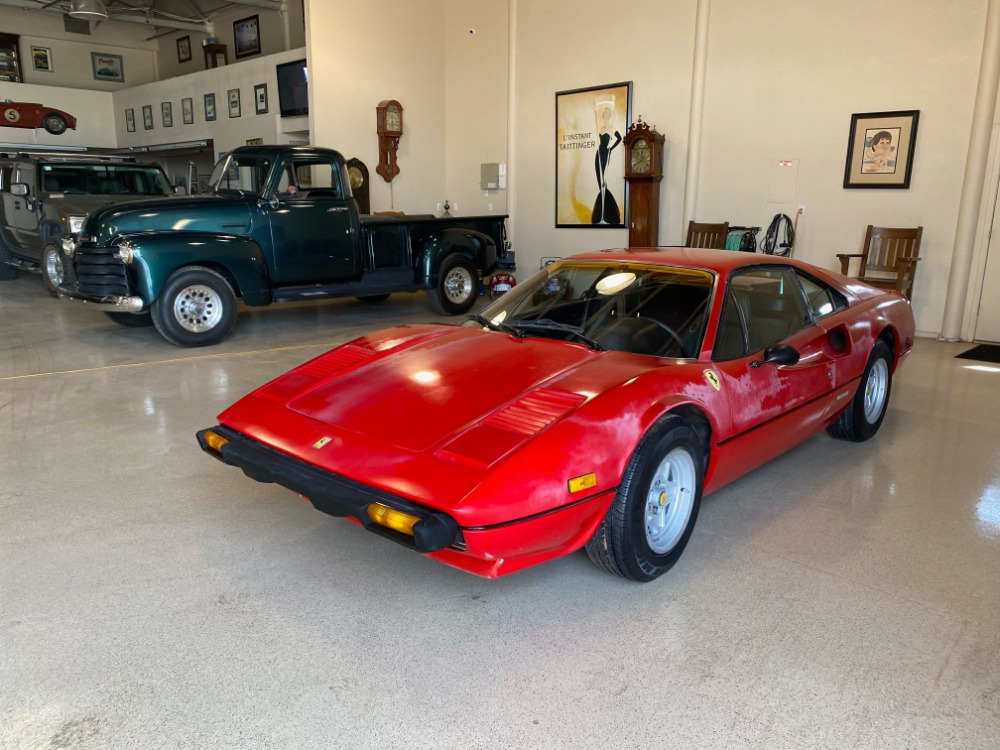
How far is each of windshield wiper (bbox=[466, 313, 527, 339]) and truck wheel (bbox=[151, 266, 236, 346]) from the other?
159 inches

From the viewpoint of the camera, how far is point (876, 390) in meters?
4.10

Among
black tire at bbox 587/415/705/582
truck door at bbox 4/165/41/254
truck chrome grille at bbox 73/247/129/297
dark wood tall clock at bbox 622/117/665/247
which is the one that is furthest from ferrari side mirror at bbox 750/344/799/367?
truck door at bbox 4/165/41/254

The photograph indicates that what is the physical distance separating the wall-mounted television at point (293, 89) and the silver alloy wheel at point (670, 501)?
11.8m

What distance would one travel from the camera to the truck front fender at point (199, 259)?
20.2 feet

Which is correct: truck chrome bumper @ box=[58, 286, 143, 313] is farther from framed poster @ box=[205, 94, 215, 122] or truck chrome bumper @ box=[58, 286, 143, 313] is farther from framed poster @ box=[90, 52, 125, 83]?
framed poster @ box=[90, 52, 125, 83]

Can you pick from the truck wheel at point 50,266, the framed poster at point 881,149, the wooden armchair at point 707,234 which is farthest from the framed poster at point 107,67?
the framed poster at point 881,149

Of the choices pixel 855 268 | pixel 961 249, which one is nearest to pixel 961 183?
pixel 961 249

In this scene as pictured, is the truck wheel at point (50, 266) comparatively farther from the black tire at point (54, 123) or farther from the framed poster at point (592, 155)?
the black tire at point (54, 123)

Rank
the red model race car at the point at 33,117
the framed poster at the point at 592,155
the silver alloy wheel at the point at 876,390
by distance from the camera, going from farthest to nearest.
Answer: the red model race car at the point at 33,117, the framed poster at the point at 592,155, the silver alloy wheel at the point at 876,390

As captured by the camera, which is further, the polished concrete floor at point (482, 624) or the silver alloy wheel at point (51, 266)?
the silver alloy wheel at point (51, 266)

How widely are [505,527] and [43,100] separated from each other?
2020 cm

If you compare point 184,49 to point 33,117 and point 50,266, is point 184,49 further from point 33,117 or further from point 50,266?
point 50,266

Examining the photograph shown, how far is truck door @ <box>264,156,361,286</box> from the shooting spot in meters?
7.00

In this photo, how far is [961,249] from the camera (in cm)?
718
